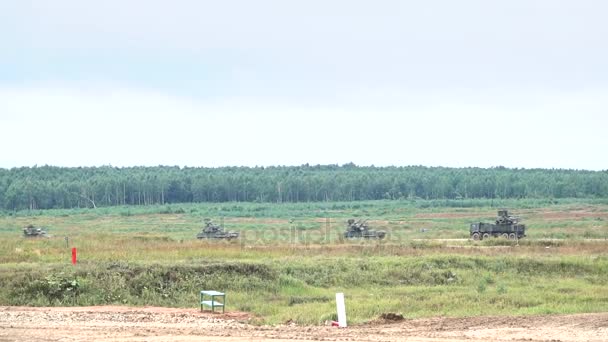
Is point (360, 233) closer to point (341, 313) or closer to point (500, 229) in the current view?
point (500, 229)

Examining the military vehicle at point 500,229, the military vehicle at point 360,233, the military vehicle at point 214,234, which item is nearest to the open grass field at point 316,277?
the military vehicle at point 214,234

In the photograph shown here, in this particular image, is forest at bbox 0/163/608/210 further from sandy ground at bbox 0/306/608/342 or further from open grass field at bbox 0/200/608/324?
sandy ground at bbox 0/306/608/342

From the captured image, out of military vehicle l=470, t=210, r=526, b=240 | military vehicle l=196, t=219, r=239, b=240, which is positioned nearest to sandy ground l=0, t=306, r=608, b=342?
military vehicle l=196, t=219, r=239, b=240

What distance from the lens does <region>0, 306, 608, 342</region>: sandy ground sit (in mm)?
21094

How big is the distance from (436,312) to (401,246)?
19.2m

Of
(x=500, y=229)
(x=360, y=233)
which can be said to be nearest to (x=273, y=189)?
(x=500, y=229)

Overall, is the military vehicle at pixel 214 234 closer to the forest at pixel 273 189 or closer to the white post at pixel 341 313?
the white post at pixel 341 313

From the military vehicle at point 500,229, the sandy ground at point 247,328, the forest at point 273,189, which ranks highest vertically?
the forest at point 273,189

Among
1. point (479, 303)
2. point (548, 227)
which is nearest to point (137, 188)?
point (548, 227)

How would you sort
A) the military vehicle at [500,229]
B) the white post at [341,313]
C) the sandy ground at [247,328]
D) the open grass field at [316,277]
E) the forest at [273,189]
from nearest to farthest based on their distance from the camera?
the sandy ground at [247,328] → the white post at [341,313] → the open grass field at [316,277] → the military vehicle at [500,229] → the forest at [273,189]

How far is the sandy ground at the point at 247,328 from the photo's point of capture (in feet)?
69.2

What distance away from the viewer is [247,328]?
76.9ft

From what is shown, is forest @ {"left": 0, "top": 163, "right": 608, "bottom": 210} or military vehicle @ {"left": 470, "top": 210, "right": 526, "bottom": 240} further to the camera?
forest @ {"left": 0, "top": 163, "right": 608, "bottom": 210}

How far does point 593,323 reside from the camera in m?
22.8
